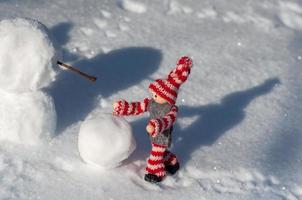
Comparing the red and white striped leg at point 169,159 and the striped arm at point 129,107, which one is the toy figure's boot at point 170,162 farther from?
the striped arm at point 129,107

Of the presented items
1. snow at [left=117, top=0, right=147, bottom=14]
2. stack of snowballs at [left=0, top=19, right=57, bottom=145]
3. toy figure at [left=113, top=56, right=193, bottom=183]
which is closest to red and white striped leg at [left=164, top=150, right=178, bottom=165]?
toy figure at [left=113, top=56, right=193, bottom=183]

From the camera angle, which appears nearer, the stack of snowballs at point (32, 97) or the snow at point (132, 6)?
the stack of snowballs at point (32, 97)

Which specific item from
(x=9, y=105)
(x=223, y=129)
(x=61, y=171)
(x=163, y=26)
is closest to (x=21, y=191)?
(x=61, y=171)

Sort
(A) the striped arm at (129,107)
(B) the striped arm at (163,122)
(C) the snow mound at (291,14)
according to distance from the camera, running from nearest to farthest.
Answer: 1. (B) the striped arm at (163,122)
2. (A) the striped arm at (129,107)
3. (C) the snow mound at (291,14)

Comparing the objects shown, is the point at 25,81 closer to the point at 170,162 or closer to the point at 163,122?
the point at 163,122

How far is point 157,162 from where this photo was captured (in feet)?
6.76

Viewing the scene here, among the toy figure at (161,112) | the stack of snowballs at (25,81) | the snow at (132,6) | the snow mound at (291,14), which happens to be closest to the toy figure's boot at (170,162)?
the toy figure at (161,112)

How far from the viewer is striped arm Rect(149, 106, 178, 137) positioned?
1.88 metres

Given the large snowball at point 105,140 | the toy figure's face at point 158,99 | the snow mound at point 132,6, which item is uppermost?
the toy figure's face at point 158,99

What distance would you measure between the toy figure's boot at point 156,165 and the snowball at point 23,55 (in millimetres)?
528

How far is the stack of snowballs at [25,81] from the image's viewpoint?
197 cm

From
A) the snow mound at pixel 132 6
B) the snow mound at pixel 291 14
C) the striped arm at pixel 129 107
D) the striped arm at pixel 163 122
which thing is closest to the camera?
the striped arm at pixel 163 122

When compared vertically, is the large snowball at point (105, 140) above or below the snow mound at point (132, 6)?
above

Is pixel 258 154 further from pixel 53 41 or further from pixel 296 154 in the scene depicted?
pixel 53 41
